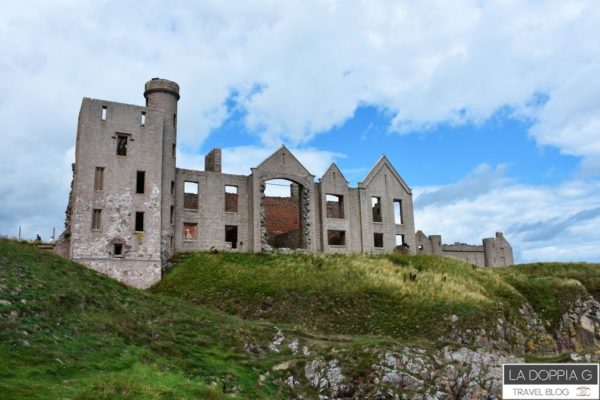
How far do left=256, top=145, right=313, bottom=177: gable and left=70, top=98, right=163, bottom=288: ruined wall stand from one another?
32.5 ft

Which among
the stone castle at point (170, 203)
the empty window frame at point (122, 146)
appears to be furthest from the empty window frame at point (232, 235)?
the empty window frame at point (122, 146)

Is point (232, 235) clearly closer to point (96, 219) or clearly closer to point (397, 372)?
point (96, 219)

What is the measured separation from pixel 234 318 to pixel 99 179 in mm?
17048

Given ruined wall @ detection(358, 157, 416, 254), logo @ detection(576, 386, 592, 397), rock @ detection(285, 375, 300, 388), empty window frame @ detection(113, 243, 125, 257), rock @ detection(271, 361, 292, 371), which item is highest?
ruined wall @ detection(358, 157, 416, 254)

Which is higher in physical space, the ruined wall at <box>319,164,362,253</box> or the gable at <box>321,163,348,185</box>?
the gable at <box>321,163,348,185</box>

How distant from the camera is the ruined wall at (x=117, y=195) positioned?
36500 millimetres

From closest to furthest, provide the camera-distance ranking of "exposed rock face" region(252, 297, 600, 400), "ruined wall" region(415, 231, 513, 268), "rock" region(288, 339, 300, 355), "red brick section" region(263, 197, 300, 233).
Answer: "exposed rock face" region(252, 297, 600, 400), "rock" region(288, 339, 300, 355), "red brick section" region(263, 197, 300, 233), "ruined wall" region(415, 231, 513, 268)

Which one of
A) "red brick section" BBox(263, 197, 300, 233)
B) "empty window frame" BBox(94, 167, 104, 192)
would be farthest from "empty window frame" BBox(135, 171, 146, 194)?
"red brick section" BBox(263, 197, 300, 233)

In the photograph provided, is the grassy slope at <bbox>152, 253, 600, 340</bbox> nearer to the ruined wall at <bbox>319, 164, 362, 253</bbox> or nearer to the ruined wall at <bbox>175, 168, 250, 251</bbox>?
the ruined wall at <bbox>175, 168, 250, 251</bbox>

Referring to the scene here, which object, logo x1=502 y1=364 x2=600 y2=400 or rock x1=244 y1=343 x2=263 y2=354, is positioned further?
rock x1=244 y1=343 x2=263 y2=354

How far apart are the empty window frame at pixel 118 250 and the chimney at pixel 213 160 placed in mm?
11713

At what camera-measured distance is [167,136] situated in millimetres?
41531

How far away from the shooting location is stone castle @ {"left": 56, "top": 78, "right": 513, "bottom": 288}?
37.1m

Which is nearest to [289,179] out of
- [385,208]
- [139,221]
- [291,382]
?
[385,208]
